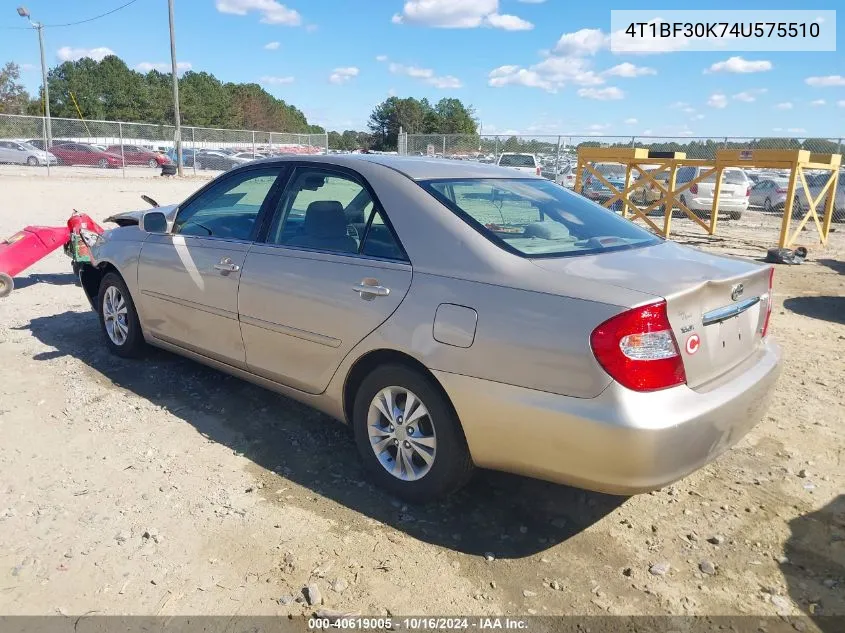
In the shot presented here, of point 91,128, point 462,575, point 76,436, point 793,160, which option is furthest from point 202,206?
point 91,128

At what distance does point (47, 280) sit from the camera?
8070 mm

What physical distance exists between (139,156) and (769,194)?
2839 cm

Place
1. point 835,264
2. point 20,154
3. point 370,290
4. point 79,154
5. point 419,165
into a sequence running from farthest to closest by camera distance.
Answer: point 79,154, point 20,154, point 835,264, point 419,165, point 370,290

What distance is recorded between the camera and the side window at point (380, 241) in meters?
3.30

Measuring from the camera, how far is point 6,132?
29344mm

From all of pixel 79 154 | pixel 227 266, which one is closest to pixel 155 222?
pixel 227 266

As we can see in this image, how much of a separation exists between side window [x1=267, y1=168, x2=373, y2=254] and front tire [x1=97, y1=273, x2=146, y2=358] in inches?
70.4

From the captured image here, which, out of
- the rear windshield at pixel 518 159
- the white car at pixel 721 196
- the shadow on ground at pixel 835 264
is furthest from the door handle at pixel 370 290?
the rear windshield at pixel 518 159

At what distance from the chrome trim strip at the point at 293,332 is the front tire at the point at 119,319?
157 cm

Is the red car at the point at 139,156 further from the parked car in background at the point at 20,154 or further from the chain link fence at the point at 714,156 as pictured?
the chain link fence at the point at 714,156

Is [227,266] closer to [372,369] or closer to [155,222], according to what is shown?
[155,222]

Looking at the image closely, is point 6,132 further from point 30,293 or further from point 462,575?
point 462,575

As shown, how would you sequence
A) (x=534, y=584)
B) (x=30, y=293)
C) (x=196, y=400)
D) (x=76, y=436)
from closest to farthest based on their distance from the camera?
(x=534, y=584) < (x=76, y=436) < (x=196, y=400) < (x=30, y=293)

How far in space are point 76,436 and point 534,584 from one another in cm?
281
